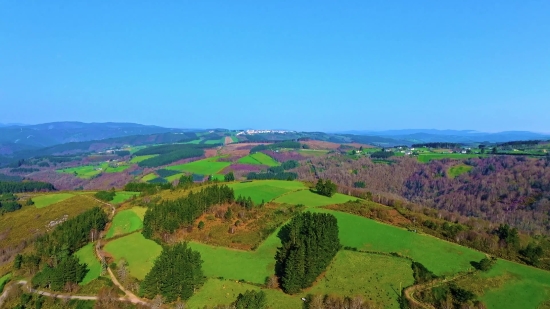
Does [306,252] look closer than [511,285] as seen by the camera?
No

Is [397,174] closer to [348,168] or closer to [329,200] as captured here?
[348,168]

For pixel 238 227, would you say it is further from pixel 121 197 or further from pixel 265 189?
pixel 121 197

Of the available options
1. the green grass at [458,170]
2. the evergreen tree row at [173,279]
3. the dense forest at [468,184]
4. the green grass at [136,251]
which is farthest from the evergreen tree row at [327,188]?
the green grass at [458,170]

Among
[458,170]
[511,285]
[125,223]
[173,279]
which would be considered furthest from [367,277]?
[458,170]

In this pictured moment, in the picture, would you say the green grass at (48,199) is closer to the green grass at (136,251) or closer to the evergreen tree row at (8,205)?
the evergreen tree row at (8,205)

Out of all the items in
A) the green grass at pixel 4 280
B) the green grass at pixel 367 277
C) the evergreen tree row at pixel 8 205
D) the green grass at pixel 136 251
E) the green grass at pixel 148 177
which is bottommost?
the green grass at pixel 148 177

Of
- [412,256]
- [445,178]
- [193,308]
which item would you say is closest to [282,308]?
[193,308]

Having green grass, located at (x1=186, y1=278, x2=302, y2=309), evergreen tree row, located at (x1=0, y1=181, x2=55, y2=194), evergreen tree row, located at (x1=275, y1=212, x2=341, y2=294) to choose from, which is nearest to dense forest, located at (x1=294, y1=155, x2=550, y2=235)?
evergreen tree row, located at (x1=275, y1=212, x2=341, y2=294)
